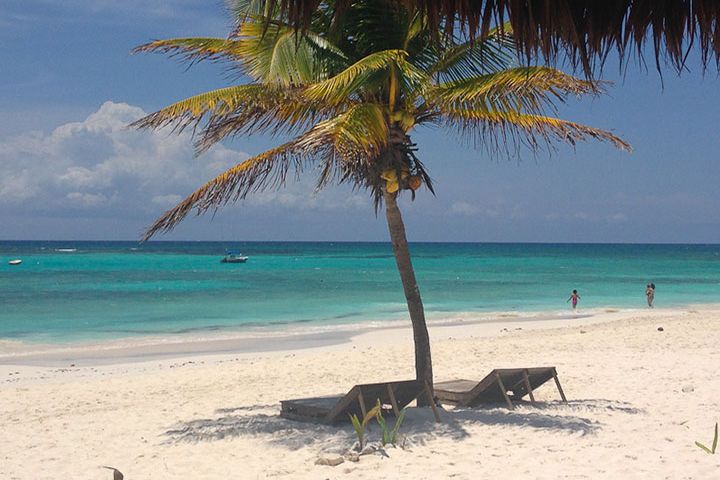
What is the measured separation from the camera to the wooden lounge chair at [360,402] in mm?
7914

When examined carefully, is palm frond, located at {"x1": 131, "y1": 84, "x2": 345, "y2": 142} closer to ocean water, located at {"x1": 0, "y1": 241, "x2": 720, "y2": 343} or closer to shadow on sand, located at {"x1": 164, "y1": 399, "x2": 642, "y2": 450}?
shadow on sand, located at {"x1": 164, "y1": 399, "x2": 642, "y2": 450}

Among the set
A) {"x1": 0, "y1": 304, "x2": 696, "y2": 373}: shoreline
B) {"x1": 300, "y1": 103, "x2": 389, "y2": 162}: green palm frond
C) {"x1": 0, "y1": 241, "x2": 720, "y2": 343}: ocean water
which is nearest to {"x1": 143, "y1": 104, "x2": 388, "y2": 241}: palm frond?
{"x1": 300, "y1": 103, "x2": 389, "y2": 162}: green palm frond

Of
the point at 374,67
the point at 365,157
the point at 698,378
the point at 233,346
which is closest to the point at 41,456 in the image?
the point at 365,157

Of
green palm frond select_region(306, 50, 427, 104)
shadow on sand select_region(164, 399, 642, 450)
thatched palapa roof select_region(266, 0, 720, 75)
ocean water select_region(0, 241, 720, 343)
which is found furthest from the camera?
ocean water select_region(0, 241, 720, 343)

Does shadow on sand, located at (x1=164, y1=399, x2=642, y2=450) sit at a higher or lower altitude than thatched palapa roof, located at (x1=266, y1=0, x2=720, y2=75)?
lower

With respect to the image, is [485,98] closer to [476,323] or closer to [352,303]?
[476,323]

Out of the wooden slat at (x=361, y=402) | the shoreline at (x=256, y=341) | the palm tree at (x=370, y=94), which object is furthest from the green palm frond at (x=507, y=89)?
the shoreline at (x=256, y=341)

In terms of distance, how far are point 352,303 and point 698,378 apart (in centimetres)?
2345

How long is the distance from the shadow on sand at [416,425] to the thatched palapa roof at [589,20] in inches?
185

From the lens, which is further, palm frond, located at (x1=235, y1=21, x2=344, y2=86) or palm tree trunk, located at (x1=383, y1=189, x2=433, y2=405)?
palm tree trunk, located at (x1=383, y1=189, x2=433, y2=405)

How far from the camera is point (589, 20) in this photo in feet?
12.3

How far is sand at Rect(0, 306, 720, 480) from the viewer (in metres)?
6.96

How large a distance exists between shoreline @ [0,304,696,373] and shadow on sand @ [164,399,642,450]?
8.18 meters

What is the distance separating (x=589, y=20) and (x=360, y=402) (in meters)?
4.83
